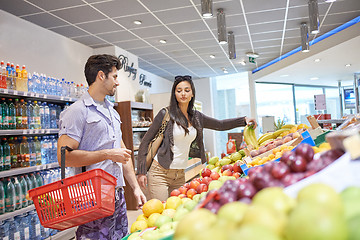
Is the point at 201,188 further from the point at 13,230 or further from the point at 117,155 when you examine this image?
the point at 13,230

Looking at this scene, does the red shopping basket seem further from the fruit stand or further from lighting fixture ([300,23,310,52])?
lighting fixture ([300,23,310,52])

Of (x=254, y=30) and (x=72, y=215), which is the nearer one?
(x=72, y=215)

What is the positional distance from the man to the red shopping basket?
0.23 m

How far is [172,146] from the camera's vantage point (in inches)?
111

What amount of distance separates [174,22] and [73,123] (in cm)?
414

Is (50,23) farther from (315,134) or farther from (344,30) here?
(344,30)

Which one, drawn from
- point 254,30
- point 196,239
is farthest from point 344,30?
point 196,239

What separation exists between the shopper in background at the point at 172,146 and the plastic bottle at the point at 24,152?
69.5 inches

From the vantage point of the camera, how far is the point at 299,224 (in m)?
0.62

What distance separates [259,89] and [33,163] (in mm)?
10093

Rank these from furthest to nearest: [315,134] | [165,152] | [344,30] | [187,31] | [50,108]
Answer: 1. [344,30]
2. [187,31]
3. [50,108]
4. [165,152]
5. [315,134]

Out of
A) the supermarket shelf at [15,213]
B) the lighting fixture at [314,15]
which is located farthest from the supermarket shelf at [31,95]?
the lighting fixture at [314,15]

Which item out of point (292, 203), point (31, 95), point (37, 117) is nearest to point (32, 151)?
point (37, 117)

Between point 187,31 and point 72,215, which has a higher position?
point 187,31
